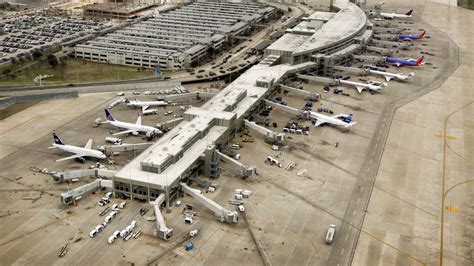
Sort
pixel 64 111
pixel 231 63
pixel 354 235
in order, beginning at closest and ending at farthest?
pixel 354 235
pixel 64 111
pixel 231 63

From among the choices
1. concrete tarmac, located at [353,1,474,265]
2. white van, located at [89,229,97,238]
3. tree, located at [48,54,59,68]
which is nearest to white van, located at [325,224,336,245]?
concrete tarmac, located at [353,1,474,265]

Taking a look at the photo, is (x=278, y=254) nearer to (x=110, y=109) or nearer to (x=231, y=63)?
(x=110, y=109)

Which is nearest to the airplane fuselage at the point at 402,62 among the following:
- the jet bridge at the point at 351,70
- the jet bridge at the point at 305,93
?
the jet bridge at the point at 351,70

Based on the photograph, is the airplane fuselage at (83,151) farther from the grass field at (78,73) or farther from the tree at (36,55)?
the tree at (36,55)

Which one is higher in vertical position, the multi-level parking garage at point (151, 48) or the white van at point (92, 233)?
the multi-level parking garage at point (151, 48)

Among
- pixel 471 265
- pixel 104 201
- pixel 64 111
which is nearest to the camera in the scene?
pixel 471 265

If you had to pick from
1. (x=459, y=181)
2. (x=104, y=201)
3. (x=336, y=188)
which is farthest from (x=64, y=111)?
(x=459, y=181)

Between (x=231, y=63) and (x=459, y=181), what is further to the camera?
(x=231, y=63)
